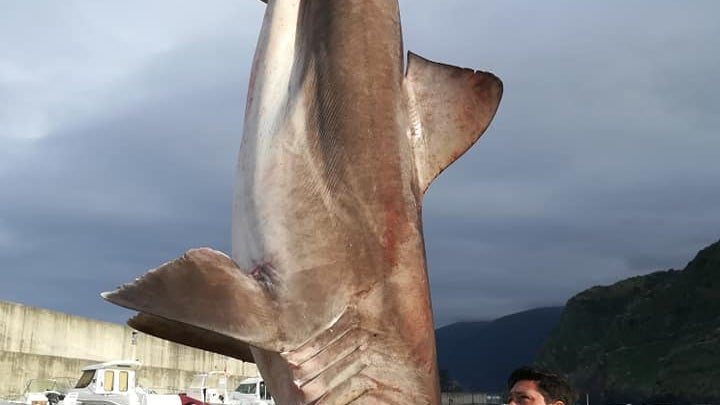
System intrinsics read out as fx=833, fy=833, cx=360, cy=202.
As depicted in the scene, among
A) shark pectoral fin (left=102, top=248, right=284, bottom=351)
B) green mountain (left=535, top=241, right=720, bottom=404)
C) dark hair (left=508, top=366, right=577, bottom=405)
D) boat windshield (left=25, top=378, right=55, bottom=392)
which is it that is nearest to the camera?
shark pectoral fin (left=102, top=248, right=284, bottom=351)

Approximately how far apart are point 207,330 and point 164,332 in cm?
36

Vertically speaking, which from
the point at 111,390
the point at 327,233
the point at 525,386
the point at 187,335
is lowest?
the point at 525,386

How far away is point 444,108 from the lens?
435cm

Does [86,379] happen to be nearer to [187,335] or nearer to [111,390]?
[111,390]

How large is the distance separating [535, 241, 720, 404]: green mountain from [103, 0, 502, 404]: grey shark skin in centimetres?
8249

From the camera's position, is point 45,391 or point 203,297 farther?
point 45,391

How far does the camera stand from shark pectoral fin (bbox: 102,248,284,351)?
3469mm

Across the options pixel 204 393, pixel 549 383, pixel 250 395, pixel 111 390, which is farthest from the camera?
pixel 250 395

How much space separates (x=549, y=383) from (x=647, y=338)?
363ft

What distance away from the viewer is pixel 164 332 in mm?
3789

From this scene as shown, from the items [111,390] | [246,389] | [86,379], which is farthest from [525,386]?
[246,389]

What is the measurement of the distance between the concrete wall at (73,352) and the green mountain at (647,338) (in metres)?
62.3

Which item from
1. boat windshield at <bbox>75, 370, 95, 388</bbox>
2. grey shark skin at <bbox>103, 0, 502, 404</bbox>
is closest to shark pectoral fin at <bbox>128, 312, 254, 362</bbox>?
grey shark skin at <bbox>103, 0, 502, 404</bbox>

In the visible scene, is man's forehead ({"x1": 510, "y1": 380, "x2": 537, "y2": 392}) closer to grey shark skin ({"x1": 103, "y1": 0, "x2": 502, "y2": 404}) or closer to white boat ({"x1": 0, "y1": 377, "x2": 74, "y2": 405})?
grey shark skin ({"x1": 103, "y1": 0, "x2": 502, "y2": 404})
